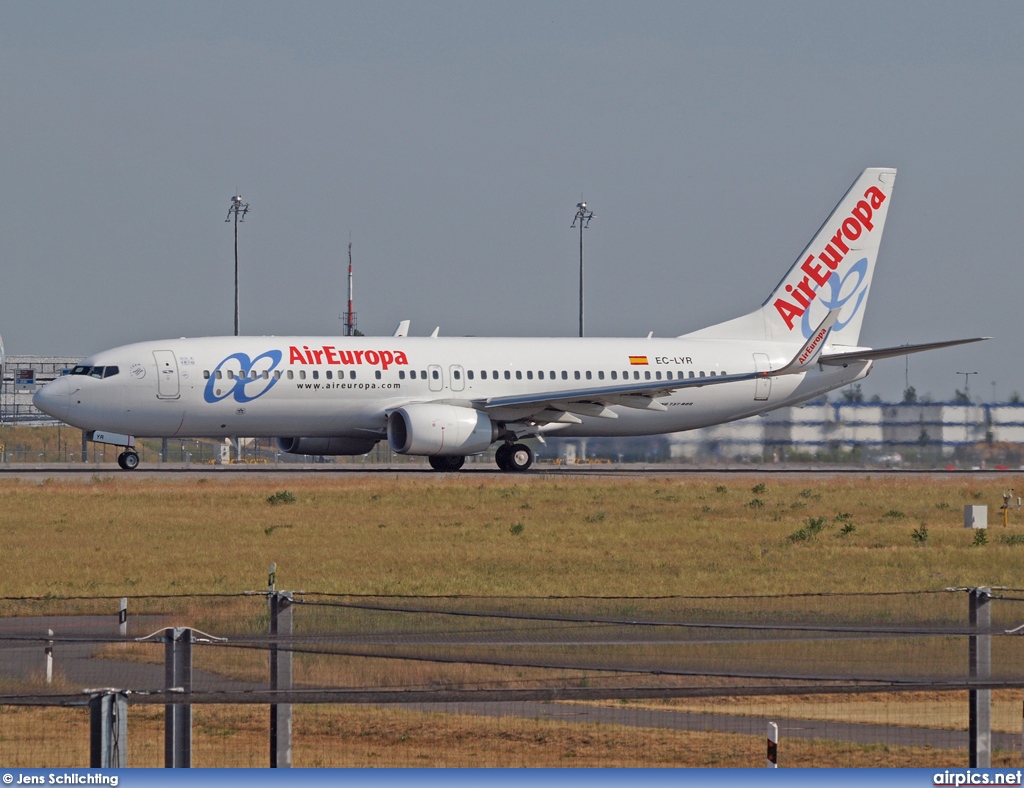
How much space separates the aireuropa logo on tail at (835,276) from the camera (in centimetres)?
5209

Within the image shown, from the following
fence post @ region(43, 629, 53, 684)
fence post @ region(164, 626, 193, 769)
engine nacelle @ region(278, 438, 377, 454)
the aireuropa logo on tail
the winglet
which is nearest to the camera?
fence post @ region(164, 626, 193, 769)

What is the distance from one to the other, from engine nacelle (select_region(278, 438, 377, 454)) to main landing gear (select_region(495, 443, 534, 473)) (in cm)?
403

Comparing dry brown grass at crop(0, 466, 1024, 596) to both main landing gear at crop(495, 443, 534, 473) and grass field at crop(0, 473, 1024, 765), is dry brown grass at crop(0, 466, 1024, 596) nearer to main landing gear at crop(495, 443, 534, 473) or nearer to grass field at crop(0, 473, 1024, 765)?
grass field at crop(0, 473, 1024, 765)

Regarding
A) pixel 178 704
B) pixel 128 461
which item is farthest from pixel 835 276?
pixel 178 704

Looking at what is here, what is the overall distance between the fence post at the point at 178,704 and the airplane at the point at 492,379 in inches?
1352

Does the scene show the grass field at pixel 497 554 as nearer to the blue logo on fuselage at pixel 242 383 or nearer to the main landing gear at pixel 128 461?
the blue logo on fuselage at pixel 242 383

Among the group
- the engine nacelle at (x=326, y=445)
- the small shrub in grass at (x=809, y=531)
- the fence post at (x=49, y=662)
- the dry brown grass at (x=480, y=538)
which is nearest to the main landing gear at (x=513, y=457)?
the dry brown grass at (x=480, y=538)

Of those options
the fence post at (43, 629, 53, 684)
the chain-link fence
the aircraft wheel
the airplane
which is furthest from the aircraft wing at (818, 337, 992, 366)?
the fence post at (43, 629, 53, 684)

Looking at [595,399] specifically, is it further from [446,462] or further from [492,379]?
[446,462]

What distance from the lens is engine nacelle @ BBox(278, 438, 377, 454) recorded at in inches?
1850

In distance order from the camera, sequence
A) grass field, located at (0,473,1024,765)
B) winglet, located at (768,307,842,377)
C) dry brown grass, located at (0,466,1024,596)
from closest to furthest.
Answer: grass field, located at (0,473,1024,765) < dry brown grass, located at (0,466,1024,596) < winglet, located at (768,307,842,377)

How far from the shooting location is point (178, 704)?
8797 mm

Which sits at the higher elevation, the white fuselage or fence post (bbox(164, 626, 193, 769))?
the white fuselage

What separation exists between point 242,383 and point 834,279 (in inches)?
833
